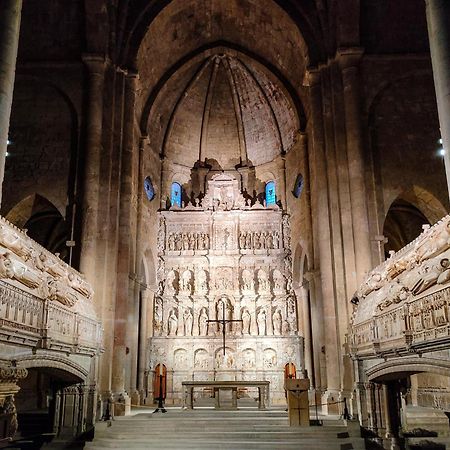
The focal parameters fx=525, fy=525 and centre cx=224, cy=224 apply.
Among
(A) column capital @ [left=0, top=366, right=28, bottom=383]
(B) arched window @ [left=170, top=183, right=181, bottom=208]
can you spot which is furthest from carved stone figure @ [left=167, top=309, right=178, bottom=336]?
(A) column capital @ [left=0, top=366, right=28, bottom=383]

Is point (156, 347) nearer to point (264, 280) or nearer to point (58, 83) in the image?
point (264, 280)

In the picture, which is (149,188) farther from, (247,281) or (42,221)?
(247,281)

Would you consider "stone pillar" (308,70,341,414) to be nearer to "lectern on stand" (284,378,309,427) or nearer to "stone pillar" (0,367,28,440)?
"lectern on stand" (284,378,309,427)

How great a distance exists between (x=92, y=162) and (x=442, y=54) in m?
13.1

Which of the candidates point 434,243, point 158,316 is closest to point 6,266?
point 434,243

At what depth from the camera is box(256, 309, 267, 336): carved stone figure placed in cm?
2616

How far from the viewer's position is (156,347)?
1015 inches

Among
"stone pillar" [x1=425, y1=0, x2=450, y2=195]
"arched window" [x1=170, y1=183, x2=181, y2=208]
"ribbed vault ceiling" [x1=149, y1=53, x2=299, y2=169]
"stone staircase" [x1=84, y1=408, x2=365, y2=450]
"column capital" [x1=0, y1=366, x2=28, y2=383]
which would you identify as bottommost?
"stone staircase" [x1=84, y1=408, x2=365, y2=450]

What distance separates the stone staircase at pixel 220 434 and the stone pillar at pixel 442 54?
7.83 meters

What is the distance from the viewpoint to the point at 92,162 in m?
19.8

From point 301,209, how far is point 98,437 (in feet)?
49.9

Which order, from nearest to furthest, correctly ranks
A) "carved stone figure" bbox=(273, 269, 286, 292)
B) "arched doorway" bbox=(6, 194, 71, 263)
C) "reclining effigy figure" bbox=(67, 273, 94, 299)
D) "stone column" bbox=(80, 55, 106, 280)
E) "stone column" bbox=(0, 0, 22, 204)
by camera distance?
"stone column" bbox=(0, 0, 22, 204) < "reclining effigy figure" bbox=(67, 273, 94, 299) < "stone column" bbox=(80, 55, 106, 280) < "arched doorway" bbox=(6, 194, 71, 263) < "carved stone figure" bbox=(273, 269, 286, 292)

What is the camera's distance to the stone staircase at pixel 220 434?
1395cm

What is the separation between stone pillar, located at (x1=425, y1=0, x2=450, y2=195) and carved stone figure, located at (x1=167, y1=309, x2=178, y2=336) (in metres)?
18.4
